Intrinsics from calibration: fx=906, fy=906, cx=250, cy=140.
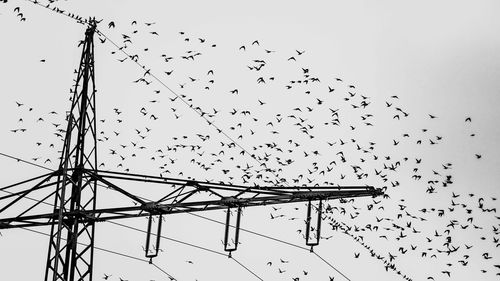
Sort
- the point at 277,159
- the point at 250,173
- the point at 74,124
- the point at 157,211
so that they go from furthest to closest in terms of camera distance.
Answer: the point at 250,173 → the point at 277,159 → the point at 74,124 → the point at 157,211

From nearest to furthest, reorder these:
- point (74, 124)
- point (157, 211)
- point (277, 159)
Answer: point (157, 211), point (74, 124), point (277, 159)

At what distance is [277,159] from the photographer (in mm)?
27969

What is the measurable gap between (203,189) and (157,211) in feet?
3.41

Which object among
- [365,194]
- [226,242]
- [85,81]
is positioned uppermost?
[85,81]

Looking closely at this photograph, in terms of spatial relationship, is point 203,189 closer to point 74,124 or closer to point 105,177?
point 105,177

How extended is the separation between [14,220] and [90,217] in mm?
1478

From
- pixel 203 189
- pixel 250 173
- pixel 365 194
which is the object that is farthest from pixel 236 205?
pixel 250 173

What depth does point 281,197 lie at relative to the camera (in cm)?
1825

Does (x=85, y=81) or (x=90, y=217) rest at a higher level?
(x=85, y=81)

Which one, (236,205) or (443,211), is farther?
(443,211)

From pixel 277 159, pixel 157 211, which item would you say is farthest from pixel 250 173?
pixel 157 211

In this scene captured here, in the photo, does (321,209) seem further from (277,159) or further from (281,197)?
(277,159)

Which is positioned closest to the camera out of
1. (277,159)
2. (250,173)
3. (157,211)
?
(157,211)

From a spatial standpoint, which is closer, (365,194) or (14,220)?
(14,220)
